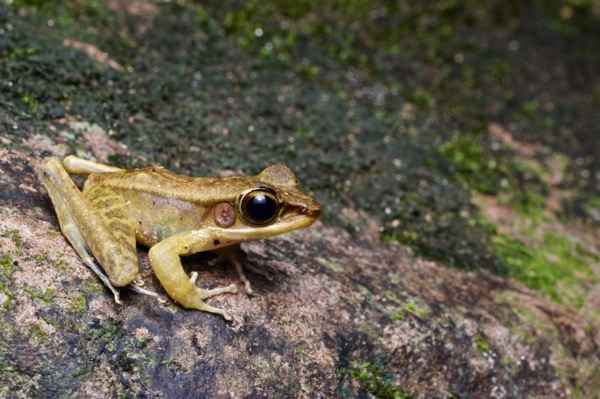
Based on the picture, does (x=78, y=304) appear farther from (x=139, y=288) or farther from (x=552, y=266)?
(x=552, y=266)

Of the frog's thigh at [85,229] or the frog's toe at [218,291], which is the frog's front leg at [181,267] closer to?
the frog's toe at [218,291]

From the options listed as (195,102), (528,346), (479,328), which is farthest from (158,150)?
(528,346)

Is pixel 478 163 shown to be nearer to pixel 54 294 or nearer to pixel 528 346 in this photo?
pixel 528 346

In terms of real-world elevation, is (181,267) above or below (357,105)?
above

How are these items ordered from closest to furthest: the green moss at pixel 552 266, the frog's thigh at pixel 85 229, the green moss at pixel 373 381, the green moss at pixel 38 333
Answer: the green moss at pixel 38 333, the frog's thigh at pixel 85 229, the green moss at pixel 373 381, the green moss at pixel 552 266

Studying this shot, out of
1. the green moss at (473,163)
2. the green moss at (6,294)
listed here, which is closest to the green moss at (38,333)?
the green moss at (6,294)

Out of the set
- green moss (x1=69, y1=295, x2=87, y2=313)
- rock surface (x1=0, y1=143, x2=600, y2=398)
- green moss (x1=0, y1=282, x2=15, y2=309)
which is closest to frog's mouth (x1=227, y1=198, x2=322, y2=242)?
rock surface (x1=0, y1=143, x2=600, y2=398)

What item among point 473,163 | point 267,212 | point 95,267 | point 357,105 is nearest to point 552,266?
point 473,163
